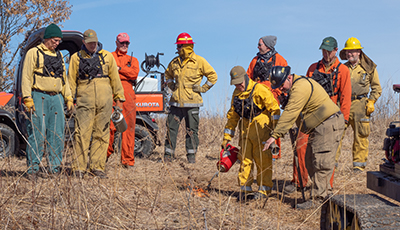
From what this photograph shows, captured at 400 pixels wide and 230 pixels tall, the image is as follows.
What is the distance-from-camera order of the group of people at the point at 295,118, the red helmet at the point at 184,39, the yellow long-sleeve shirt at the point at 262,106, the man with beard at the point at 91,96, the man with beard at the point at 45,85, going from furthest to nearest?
the red helmet at the point at 184,39, the man with beard at the point at 91,96, the man with beard at the point at 45,85, the yellow long-sleeve shirt at the point at 262,106, the group of people at the point at 295,118

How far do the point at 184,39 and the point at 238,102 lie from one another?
2.97 metres

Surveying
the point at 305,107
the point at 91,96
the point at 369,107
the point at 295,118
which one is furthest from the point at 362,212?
the point at 369,107

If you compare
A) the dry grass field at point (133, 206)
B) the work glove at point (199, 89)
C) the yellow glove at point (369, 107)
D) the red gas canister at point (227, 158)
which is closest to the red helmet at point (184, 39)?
the work glove at point (199, 89)

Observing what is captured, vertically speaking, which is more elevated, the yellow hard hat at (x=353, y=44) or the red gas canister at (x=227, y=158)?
the yellow hard hat at (x=353, y=44)

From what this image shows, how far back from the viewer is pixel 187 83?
7953 millimetres

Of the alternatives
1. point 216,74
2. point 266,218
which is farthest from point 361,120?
point 266,218

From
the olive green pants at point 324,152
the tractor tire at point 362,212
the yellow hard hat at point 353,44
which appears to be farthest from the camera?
the yellow hard hat at point 353,44

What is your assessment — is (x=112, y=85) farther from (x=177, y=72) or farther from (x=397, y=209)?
(x=397, y=209)

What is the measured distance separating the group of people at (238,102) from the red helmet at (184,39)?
26 millimetres

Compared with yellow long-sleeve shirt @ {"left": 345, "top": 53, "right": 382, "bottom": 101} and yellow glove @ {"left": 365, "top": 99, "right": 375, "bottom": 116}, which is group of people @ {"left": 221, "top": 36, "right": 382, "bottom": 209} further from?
yellow glove @ {"left": 365, "top": 99, "right": 375, "bottom": 116}

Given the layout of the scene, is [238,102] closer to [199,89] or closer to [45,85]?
[45,85]

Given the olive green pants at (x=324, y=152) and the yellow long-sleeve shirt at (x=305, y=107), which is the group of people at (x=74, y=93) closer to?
the yellow long-sleeve shirt at (x=305, y=107)

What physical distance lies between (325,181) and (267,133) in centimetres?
87

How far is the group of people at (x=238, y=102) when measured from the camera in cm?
489
